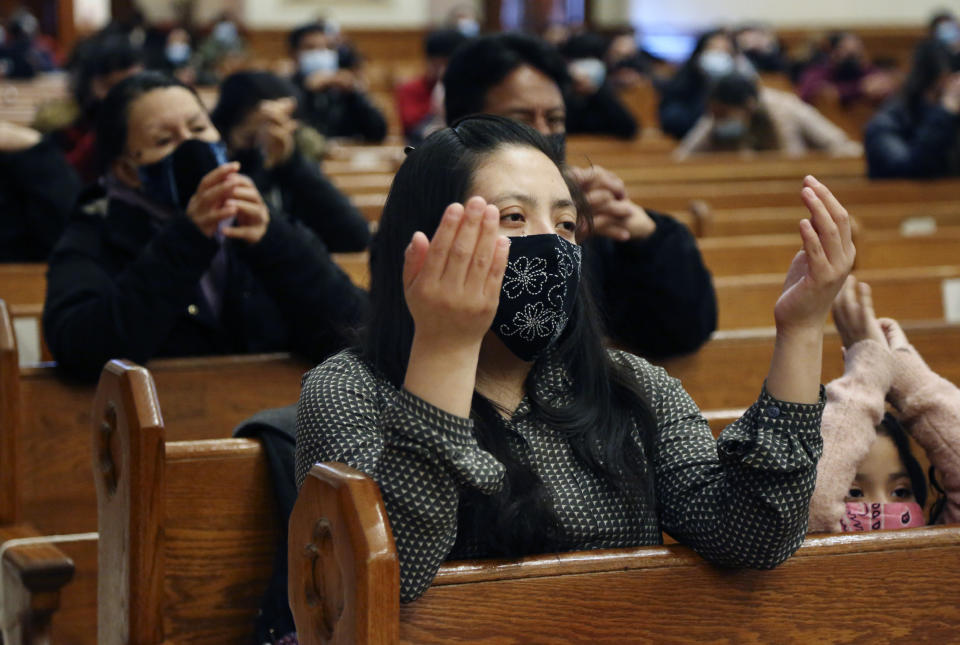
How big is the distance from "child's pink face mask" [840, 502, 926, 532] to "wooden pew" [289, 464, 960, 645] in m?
0.19

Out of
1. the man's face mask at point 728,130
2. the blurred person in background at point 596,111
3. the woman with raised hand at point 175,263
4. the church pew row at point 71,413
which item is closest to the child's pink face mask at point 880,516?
the woman with raised hand at point 175,263

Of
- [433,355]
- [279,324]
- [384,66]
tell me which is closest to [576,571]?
[433,355]

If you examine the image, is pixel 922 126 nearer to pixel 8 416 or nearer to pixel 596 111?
pixel 596 111

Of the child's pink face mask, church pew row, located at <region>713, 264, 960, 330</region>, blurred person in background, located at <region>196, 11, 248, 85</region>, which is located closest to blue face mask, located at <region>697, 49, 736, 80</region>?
blurred person in background, located at <region>196, 11, 248, 85</region>

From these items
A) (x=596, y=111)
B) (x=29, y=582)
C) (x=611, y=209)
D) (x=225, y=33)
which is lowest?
(x=29, y=582)

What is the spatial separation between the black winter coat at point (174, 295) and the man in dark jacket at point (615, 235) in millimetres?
421

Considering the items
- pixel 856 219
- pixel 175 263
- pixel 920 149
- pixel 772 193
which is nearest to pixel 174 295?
pixel 175 263

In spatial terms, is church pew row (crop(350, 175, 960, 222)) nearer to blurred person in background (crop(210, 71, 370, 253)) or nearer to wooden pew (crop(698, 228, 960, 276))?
wooden pew (crop(698, 228, 960, 276))

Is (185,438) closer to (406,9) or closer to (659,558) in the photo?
(659,558)

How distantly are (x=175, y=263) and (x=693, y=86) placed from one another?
5794mm

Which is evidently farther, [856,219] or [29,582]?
[856,219]

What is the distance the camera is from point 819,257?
1.27 m

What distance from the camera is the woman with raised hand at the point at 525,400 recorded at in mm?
1189

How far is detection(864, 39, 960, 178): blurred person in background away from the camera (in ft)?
16.6
